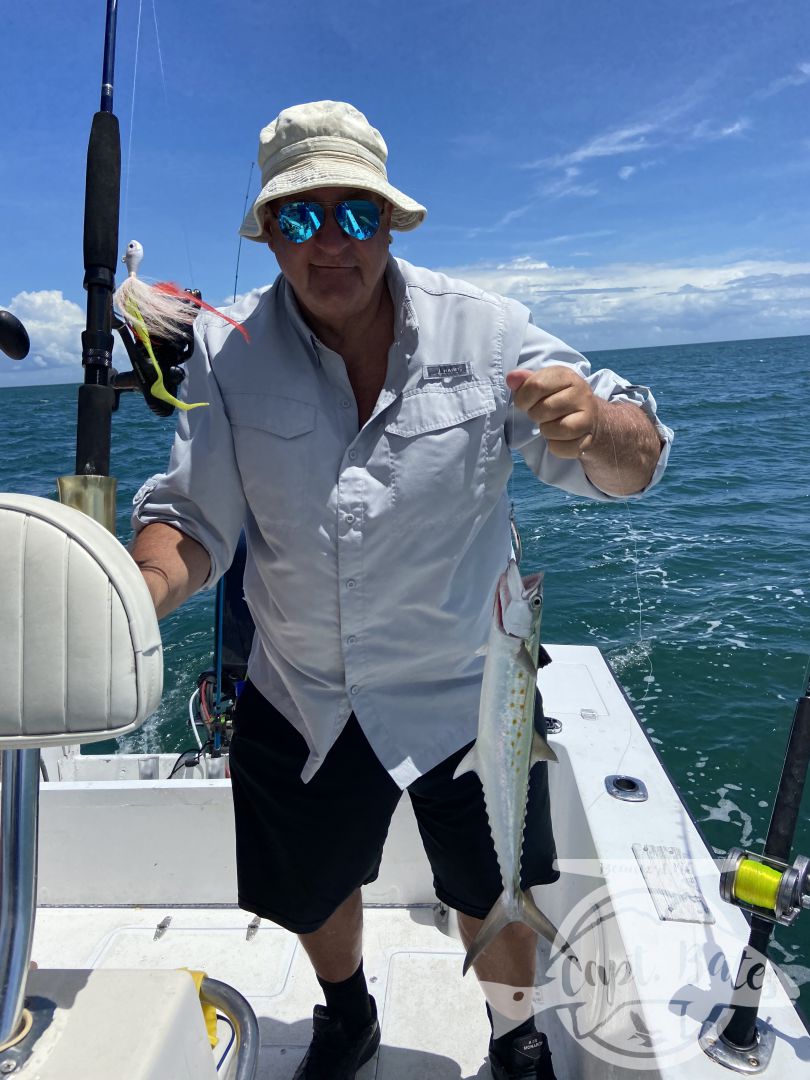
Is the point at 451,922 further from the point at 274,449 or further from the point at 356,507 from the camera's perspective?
the point at 274,449

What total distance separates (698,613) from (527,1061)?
688 cm

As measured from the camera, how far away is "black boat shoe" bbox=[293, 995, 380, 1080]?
225 centimetres

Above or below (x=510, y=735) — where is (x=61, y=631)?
above

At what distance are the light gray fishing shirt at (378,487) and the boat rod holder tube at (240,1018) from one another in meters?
0.64

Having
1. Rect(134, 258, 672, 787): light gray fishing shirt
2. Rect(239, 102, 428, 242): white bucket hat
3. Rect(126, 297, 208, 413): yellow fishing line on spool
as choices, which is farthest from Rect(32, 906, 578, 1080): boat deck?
Rect(239, 102, 428, 242): white bucket hat

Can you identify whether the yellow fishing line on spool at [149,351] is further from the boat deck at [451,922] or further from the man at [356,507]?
the boat deck at [451,922]

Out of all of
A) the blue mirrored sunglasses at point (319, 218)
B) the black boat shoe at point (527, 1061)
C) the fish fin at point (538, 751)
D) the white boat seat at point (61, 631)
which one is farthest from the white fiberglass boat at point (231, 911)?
the blue mirrored sunglasses at point (319, 218)

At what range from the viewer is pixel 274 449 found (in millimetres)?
1883

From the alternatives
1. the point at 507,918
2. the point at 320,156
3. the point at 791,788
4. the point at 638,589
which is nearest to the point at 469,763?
the point at 507,918

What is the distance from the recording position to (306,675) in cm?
199

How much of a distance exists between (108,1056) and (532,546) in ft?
34.0

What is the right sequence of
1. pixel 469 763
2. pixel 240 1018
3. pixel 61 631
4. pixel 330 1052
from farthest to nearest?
1. pixel 330 1052
2. pixel 469 763
3. pixel 240 1018
4. pixel 61 631

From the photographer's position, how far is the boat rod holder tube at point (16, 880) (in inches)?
42.1

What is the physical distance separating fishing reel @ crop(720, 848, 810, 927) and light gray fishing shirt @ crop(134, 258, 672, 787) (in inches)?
27.6
